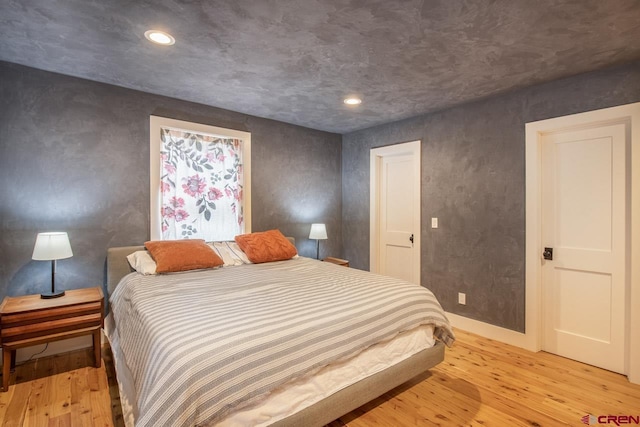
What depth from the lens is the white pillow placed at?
8.66 ft

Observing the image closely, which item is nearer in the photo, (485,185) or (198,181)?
(485,185)

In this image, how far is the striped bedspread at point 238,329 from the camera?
4.03 ft

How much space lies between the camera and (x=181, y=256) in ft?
9.12

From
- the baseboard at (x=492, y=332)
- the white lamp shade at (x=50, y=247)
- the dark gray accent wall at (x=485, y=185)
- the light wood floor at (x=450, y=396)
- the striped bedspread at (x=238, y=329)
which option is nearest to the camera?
the striped bedspread at (x=238, y=329)

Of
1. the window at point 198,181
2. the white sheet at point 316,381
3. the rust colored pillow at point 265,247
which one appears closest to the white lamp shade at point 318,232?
the rust colored pillow at point 265,247

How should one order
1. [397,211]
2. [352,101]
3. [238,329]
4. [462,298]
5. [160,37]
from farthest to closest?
[397,211]
[462,298]
[352,101]
[160,37]
[238,329]

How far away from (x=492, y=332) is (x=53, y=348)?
4.10 m

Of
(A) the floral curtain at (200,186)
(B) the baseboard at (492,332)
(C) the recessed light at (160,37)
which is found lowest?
(B) the baseboard at (492,332)

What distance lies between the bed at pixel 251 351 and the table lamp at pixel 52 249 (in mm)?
445

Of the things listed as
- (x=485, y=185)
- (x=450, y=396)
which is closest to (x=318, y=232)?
(x=485, y=185)

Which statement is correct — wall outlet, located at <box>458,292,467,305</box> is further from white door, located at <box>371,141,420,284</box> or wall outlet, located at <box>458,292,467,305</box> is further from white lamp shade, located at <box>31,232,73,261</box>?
white lamp shade, located at <box>31,232,73,261</box>

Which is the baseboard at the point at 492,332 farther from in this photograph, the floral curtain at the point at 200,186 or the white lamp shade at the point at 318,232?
the floral curtain at the point at 200,186

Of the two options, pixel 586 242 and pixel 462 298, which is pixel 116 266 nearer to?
pixel 462 298

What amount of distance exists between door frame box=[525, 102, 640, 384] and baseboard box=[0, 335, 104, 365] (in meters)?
4.11
